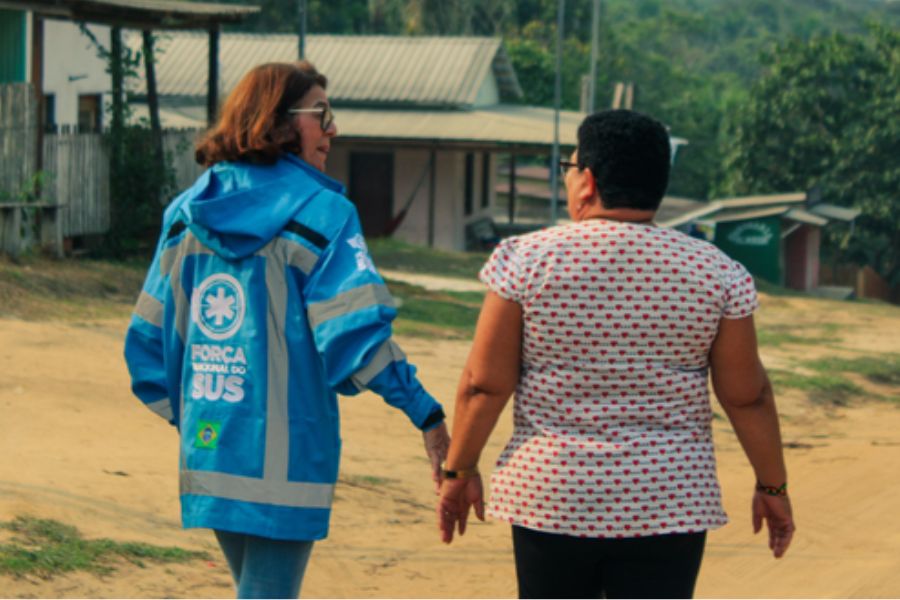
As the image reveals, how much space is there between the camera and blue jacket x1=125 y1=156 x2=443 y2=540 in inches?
124

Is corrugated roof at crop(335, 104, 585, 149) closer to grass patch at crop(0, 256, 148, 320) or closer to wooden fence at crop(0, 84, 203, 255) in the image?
wooden fence at crop(0, 84, 203, 255)

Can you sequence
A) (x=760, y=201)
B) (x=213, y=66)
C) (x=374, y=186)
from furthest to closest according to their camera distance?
(x=760, y=201)
(x=374, y=186)
(x=213, y=66)

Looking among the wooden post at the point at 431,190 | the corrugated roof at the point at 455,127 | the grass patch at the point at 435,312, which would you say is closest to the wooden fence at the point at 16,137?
the grass patch at the point at 435,312

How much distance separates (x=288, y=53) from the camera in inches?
1287

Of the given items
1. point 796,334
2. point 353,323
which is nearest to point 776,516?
point 353,323

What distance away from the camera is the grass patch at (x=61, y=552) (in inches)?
203

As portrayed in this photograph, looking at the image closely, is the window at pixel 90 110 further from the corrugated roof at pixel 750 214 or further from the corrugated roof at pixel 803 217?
the corrugated roof at pixel 803 217

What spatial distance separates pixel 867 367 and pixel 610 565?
12804 millimetres

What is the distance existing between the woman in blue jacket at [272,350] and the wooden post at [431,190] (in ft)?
82.3

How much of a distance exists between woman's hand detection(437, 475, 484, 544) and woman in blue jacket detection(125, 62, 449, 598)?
0.33ft

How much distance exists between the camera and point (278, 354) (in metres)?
3.18

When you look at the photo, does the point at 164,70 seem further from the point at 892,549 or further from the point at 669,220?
the point at 892,549

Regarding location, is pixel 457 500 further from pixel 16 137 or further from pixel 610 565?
pixel 16 137

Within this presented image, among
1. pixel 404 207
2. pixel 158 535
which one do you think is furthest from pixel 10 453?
pixel 404 207
